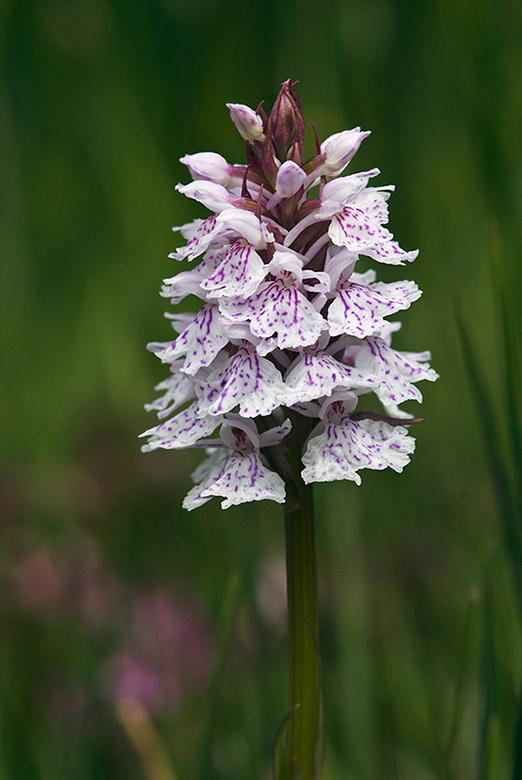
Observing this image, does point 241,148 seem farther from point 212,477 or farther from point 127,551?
point 212,477

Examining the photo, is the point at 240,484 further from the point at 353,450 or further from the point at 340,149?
the point at 340,149

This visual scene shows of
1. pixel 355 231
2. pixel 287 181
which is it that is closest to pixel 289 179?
pixel 287 181

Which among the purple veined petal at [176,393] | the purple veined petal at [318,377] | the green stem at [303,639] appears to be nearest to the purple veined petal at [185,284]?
the purple veined petal at [176,393]

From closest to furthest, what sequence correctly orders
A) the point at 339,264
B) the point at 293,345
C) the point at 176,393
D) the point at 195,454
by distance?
the point at 293,345, the point at 339,264, the point at 176,393, the point at 195,454

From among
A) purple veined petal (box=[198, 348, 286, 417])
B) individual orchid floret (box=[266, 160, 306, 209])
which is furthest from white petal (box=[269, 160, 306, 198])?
purple veined petal (box=[198, 348, 286, 417])

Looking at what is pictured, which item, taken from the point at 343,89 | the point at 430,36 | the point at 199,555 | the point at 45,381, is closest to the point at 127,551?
the point at 199,555

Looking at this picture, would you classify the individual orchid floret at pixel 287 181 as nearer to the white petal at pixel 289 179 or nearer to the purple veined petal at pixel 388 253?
the white petal at pixel 289 179

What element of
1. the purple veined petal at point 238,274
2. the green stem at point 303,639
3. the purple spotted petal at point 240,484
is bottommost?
the green stem at point 303,639
